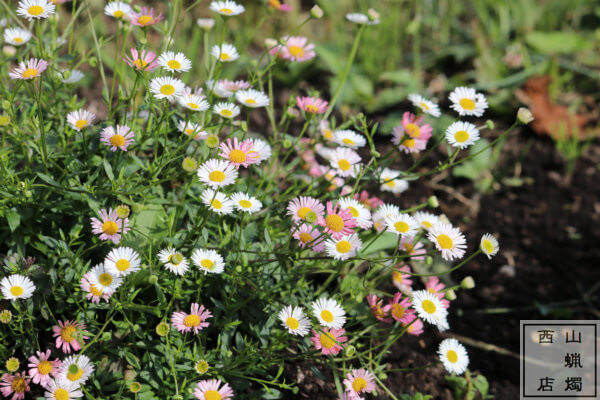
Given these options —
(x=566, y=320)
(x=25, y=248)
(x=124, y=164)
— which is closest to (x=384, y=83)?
(x=566, y=320)

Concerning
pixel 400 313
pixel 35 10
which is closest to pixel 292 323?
pixel 400 313

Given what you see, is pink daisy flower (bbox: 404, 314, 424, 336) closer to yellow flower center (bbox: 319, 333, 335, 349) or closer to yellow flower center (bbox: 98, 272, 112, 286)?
yellow flower center (bbox: 319, 333, 335, 349)

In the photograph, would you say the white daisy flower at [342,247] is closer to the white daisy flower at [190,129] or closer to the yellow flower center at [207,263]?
the yellow flower center at [207,263]

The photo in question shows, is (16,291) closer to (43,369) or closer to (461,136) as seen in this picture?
(43,369)

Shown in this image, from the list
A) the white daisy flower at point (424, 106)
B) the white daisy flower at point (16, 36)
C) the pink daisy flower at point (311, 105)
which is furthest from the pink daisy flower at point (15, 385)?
the white daisy flower at point (424, 106)

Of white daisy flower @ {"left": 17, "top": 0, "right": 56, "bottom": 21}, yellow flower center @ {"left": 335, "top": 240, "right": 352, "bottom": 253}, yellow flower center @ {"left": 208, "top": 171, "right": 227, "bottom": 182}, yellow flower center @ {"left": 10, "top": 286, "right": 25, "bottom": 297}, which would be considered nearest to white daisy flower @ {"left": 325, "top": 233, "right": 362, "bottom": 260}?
yellow flower center @ {"left": 335, "top": 240, "right": 352, "bottom": 253}

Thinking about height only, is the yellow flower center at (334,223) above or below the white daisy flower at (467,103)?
below
